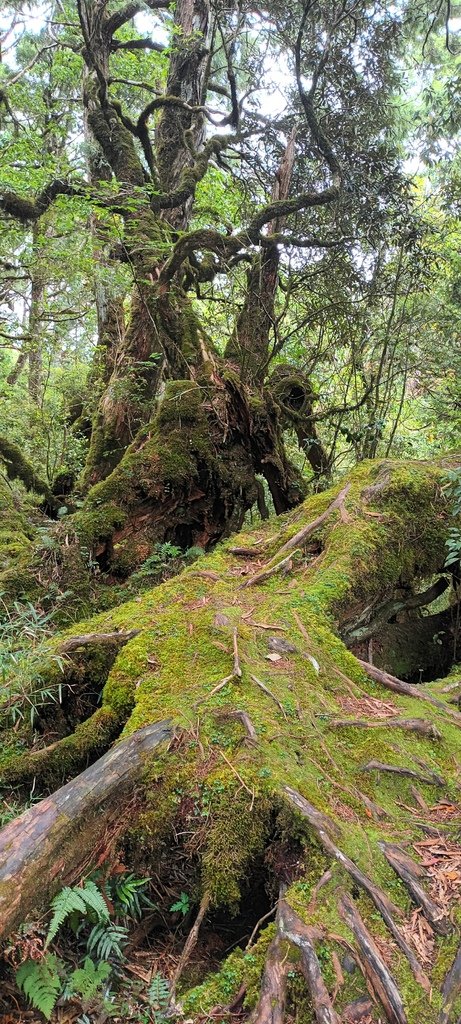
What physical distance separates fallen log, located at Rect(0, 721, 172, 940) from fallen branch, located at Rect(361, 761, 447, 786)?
43.0 inches

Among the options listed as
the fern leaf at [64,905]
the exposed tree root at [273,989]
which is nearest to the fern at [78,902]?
the fern leaf at [64,905]

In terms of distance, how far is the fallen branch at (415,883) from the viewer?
2.18m

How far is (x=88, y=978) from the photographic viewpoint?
82.7 inches

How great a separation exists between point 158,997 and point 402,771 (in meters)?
1.53

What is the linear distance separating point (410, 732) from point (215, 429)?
412cm

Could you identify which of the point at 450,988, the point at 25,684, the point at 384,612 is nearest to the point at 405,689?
the point at 384,612

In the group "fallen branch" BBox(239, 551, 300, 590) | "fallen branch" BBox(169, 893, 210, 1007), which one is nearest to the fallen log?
"fallen branch" BBox(169, 893, 210, 1007)

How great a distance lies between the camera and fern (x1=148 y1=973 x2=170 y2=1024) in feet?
6.57

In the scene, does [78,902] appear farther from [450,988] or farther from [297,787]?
[450,988]

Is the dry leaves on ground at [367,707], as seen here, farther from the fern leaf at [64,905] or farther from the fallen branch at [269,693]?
the fern leaf at [64,905]

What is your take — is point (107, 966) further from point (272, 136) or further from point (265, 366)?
point (272, 136)

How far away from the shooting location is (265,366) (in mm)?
7789

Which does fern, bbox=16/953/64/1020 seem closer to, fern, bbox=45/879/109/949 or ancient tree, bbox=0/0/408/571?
fern, bbox=45/879/109/949

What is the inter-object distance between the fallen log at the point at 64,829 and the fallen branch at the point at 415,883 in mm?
1151
